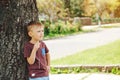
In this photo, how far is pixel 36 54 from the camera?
16.7ft

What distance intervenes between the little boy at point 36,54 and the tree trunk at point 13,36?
296mm

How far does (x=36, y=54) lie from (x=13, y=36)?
20.8 inches

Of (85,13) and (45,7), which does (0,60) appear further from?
(85,13)

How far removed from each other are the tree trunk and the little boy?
0.30 meters

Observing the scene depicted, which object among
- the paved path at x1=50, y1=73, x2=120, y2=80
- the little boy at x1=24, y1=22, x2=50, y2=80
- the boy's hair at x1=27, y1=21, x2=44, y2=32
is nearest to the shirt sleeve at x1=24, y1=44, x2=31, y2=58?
the little boy at x1=24, y1=22, x2=50, y2=80

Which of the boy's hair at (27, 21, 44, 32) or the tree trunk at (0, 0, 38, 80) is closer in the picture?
the boy's hair at (27, 21, 44, 32)

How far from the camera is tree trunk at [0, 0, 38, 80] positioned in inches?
213

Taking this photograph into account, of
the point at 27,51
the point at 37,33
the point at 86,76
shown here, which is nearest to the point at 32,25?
the point at 37,33

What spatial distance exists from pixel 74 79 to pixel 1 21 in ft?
10.3

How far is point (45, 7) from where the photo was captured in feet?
125

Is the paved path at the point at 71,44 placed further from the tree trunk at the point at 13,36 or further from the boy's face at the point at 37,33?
the boy's face at the point at 37,33

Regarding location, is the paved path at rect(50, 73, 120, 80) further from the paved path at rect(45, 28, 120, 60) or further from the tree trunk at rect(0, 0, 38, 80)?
the paved path at rect(45, 28, 120, 60)

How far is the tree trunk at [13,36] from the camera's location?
5402mm

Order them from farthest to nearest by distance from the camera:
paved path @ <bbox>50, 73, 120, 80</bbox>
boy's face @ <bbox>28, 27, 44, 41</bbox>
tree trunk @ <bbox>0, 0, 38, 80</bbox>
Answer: paved path @ <bbox>50, 73, 120, 80</bbox> → tree trunk @ <bbox>0, 0, 38, 80</bbox> → boy's face @ <bbox>28, 27, 44, 41</bbox>
